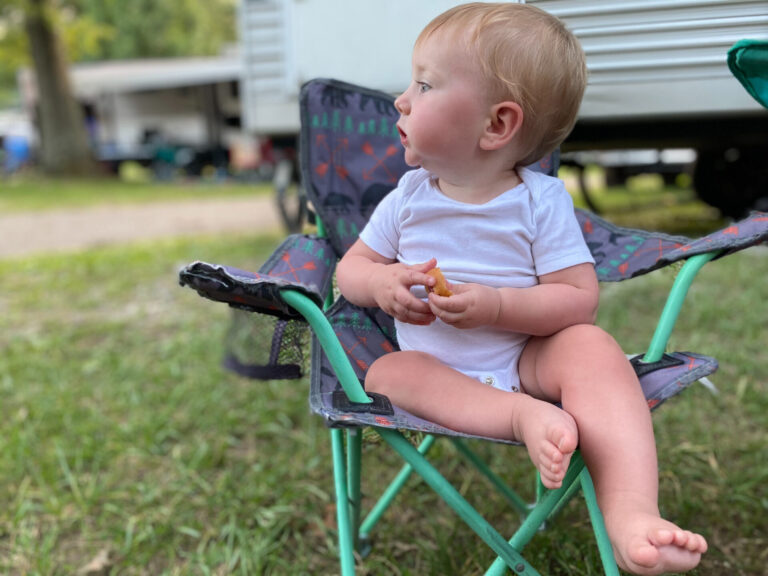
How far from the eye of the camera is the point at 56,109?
14.7 meters

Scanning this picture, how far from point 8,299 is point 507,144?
3.64 metres

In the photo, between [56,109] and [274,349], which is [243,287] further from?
[56,109]

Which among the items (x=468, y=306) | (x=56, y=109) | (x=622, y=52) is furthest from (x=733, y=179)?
(x=56, y=109)

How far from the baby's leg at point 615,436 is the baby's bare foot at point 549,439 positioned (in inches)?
1.7

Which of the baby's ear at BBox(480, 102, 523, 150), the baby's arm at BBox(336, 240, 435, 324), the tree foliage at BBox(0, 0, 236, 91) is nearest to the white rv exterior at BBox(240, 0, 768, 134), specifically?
the baby's ear at BBox(480, 102, 523, 150)

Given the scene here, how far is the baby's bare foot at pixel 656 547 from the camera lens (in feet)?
3.12

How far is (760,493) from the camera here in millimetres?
1882

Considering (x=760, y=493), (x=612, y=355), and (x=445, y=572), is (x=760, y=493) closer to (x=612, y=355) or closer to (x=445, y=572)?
(x=445, y=572)

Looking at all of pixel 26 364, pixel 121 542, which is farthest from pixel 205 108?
pixel 121 542

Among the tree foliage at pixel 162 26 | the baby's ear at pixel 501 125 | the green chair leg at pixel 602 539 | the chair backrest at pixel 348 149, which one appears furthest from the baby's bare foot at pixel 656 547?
the tree foliage at pixel 162 26

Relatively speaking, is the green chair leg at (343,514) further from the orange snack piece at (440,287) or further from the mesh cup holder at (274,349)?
the orange snack piece at (440,287)

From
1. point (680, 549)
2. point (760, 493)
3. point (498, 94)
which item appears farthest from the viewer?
point (760, 493)

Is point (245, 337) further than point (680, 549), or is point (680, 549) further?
point (245, 337)

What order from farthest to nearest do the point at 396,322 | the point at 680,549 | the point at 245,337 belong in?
the point at 245,337
the point at 396,322
the point at 680,549
